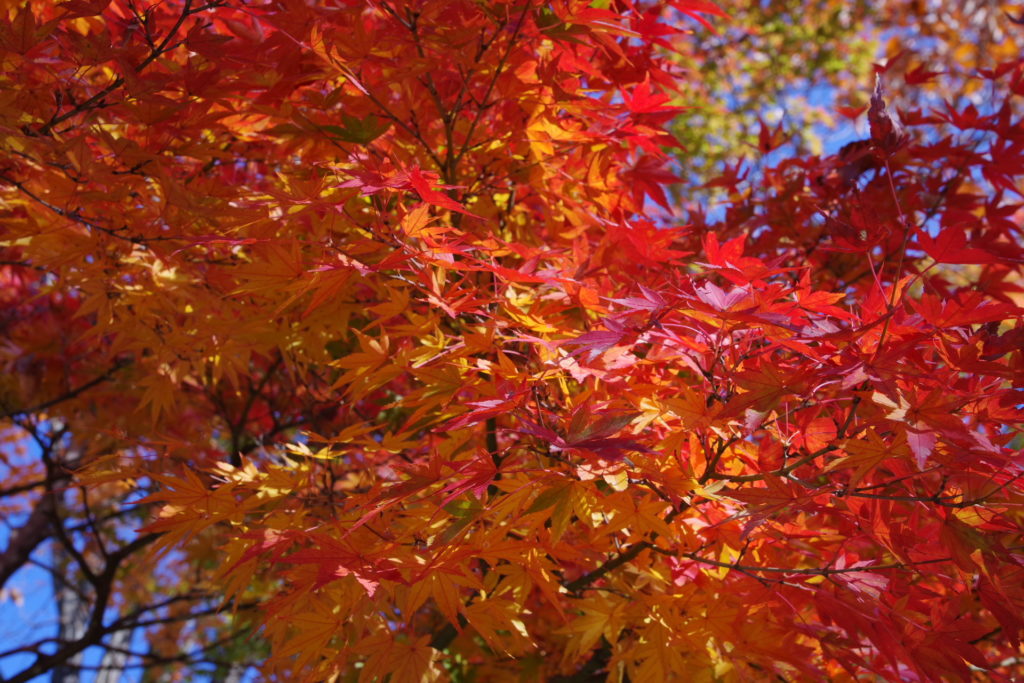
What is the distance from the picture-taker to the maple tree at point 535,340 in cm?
112

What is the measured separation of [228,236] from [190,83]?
1.20 feet

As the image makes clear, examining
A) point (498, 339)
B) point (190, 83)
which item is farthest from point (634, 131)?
point (190, 83)

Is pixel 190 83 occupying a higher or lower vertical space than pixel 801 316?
higher

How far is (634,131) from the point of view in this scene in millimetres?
1741

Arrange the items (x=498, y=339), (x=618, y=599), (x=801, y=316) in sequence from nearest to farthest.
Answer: (x=801, y=316)
(x=498, y=339)
(x=618, y=599)

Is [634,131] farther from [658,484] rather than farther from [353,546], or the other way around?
[353,546]

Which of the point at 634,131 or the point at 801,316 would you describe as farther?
the point at 634,131

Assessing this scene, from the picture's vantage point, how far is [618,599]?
158cm

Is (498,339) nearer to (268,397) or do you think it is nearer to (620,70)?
(620,70)

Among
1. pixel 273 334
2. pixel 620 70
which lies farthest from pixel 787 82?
pixel 273 334

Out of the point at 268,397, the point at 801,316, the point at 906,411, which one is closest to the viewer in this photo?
the point at 906,411

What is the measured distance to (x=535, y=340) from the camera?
1.16 m

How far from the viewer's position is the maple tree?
1122 millimetres

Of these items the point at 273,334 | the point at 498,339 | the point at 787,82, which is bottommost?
the point at 498,339
